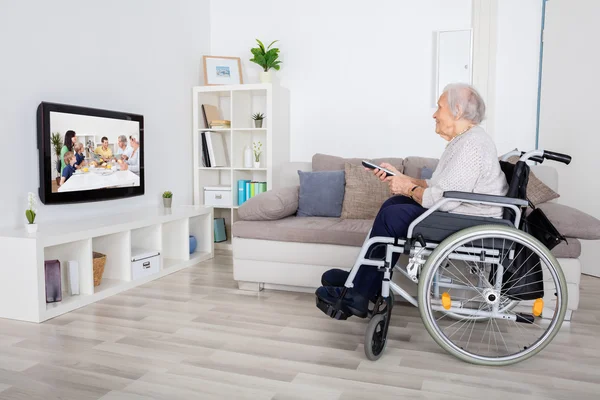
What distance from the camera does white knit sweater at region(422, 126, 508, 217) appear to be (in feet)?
6.83

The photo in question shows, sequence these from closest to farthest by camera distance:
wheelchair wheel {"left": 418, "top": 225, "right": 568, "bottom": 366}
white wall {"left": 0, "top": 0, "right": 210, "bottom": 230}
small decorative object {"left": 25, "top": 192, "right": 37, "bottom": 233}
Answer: wheelchair wheel {"left": 418, "top": 225, "right": 568, "bottom": 366} < small decorative object {"left": 25, "top": 192, "right": 37, "bottom": 233} < white wall {"left": 0, "top": 0, "right": 210, "bottom": 230}

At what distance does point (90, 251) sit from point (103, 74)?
1.26 meters

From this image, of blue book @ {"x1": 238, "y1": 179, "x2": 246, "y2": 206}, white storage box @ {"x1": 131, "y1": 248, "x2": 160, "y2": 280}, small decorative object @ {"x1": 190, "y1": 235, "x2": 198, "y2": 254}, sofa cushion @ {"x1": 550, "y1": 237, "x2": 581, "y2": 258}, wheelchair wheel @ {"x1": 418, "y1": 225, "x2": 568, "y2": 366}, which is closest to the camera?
wheelchair wheel @ {"x1": 418, "y1": 225, "x2": 568, "y2": 366}

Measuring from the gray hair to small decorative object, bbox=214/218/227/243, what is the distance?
263 centimetres

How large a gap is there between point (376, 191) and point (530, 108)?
4.97 feet

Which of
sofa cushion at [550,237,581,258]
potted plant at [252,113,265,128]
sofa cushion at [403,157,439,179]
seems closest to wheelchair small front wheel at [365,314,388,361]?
sofa cushion at [550,237,581,258]

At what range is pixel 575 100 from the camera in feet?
12.1

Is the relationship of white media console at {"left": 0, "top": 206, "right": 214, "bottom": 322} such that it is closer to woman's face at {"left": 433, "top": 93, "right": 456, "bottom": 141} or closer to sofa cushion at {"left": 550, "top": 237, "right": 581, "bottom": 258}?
woman's face at {"left": 433, "top": 93, "right": 456, "bottom": 141}

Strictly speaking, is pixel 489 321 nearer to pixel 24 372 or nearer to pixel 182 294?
pixel 182 294

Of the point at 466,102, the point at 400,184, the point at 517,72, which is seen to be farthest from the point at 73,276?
the point at 517,72

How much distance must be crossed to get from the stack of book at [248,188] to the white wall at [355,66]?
17.1 inches

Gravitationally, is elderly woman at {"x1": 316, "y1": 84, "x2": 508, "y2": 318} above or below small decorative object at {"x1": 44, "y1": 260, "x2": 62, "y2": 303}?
above

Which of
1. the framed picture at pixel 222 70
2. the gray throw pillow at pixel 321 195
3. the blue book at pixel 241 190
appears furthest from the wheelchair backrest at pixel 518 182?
the framed picture at pixel 222 70

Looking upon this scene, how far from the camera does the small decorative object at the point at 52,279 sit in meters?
2.72
